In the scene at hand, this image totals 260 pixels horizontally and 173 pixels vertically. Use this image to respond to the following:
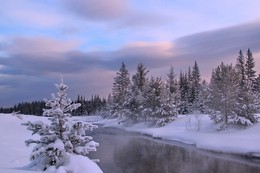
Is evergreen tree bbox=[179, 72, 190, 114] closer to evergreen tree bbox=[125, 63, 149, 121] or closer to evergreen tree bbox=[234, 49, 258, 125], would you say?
evergreen tree bbox=[125, 63, 149, 121]

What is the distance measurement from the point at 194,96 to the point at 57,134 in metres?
70.8

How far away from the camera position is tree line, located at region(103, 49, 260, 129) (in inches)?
1526

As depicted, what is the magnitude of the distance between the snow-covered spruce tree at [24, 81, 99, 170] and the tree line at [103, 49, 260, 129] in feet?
95.4

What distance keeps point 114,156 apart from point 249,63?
62240 mm

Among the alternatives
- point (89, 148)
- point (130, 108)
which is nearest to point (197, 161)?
point (89, 148)

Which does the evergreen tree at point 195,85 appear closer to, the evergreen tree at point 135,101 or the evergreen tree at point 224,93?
the evergreen tree at point 135,101

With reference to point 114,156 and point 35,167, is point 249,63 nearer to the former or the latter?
point 114,156

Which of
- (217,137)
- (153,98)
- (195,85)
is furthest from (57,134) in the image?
(195,85)

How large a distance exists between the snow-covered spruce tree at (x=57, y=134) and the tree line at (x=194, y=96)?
29.1m

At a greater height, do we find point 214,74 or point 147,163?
point 214,74

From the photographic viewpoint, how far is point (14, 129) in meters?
30.0

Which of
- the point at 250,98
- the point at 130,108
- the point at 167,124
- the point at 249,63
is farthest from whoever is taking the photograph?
the point at 249,63

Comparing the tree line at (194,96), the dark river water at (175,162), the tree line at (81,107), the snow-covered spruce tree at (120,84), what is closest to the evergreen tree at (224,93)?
the tree line at (194,96)

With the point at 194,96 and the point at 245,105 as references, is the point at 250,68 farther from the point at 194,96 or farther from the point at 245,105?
the point at 245,105
